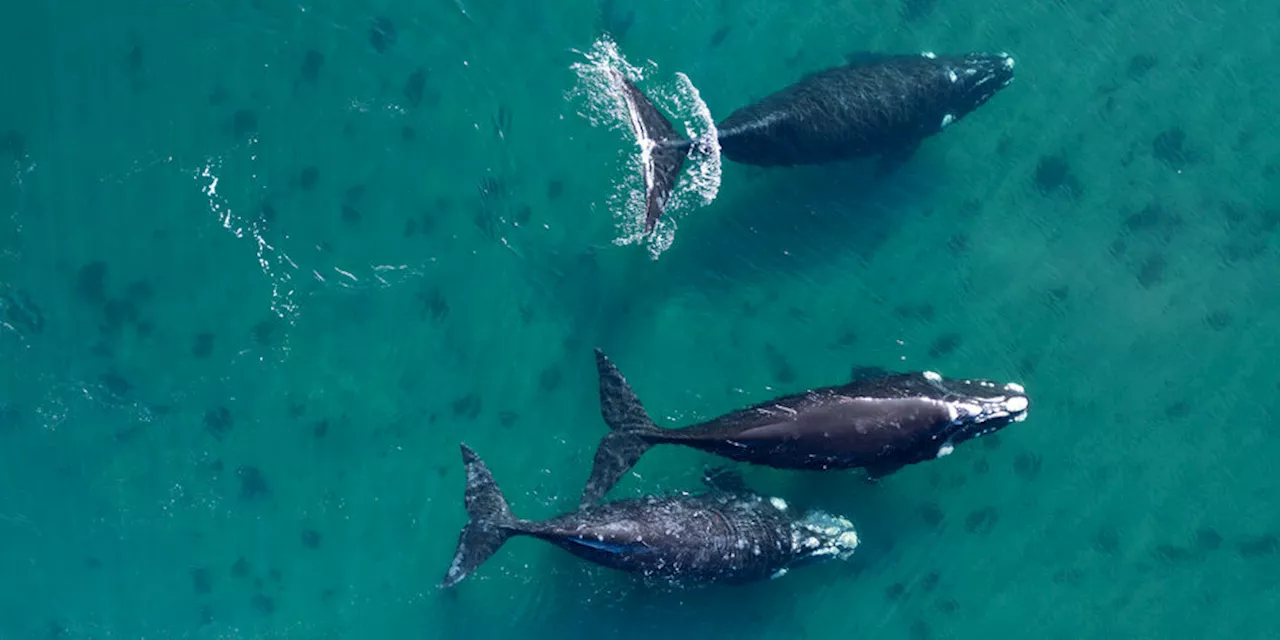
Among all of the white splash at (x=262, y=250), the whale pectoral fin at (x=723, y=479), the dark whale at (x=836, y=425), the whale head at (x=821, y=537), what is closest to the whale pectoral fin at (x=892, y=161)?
the dark whale at (x=836, y=425)

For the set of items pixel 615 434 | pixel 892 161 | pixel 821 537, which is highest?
pixel 892 161

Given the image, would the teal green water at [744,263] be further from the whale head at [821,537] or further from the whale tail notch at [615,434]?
the whale tail notch at [615,434]

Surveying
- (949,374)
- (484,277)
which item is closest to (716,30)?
(484,277)

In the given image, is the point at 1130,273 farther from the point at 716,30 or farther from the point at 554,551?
the point at 554,551

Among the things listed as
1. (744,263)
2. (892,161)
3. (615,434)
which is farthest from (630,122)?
(615,434)

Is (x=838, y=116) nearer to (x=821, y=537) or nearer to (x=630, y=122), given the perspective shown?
(x=630, y=122)

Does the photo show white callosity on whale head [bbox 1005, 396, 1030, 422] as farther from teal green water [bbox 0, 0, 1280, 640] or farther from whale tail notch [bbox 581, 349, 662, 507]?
whale tail notch [bbox 581, 349, 662, 507]
